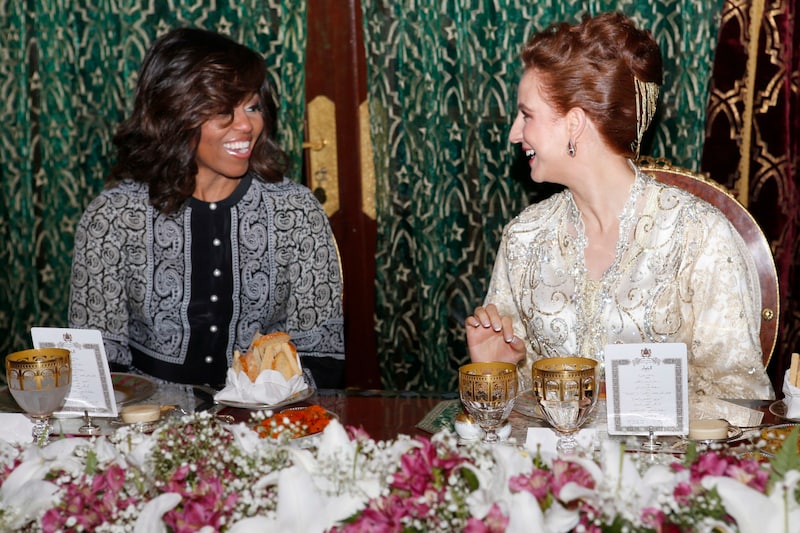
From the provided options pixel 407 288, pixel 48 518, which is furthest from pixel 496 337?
pixel 407 288

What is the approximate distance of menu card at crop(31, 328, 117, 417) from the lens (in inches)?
84.0

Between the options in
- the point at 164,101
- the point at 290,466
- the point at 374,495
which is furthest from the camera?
the point at 164,101

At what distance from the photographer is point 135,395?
91.4 inches

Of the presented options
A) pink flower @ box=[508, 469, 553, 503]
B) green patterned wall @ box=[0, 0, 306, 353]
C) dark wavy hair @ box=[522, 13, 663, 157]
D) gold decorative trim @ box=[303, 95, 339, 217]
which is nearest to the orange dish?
pink flower @ box=[508, 469, 553, 503]

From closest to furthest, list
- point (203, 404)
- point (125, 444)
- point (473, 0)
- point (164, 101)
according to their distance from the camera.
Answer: point (125, 444) → point (203, 404) → point (164, 101) → point (473, 0)

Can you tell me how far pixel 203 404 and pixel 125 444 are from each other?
0.66 meters

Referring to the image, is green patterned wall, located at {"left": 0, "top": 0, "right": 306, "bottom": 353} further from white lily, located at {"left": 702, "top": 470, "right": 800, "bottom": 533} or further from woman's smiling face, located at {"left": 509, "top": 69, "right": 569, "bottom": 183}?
white lily, located at {"left": 702, "top": 470, "right": 800, "bottom": 533}

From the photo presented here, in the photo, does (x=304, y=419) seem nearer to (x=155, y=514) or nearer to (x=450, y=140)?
(x=155, y=514)

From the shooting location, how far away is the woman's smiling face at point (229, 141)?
3104 millimetres

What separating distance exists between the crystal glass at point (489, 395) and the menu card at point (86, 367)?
0.81m

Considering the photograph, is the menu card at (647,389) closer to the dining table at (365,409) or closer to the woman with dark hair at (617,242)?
the dining table at (365,409)

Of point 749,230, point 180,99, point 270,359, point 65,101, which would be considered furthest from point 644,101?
point 65,101

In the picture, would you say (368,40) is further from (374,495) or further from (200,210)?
(374,495)

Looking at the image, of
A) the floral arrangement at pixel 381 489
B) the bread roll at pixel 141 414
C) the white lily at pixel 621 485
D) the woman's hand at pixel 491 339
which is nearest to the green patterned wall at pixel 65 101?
the woman's hand at pixel 491 339
